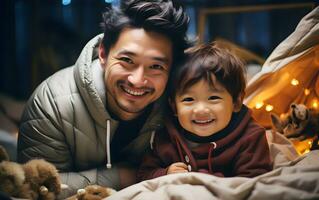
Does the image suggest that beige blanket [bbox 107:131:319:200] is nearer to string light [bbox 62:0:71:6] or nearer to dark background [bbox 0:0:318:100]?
dark background [bbox 0:0:318:100]

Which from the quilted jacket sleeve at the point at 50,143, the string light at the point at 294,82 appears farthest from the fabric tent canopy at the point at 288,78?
the quilted jacket sleeve at the point at 50,143

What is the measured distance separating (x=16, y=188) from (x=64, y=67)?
0.43 meters

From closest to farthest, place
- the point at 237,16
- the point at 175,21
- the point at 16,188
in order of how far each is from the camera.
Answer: the point at 16,188
the point at 175,21
the point at 237,16

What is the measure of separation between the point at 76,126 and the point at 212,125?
366mm

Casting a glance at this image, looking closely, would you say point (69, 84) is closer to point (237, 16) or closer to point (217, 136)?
point (217, 136)

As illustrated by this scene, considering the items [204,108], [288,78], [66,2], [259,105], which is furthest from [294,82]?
[66,2]

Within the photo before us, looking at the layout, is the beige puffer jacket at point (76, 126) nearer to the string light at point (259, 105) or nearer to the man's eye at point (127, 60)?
the man's eye at point (127, 60)

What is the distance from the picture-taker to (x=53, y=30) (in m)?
1.38

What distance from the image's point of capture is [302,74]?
4.54 ft

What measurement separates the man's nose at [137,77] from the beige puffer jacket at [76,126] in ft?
0.31

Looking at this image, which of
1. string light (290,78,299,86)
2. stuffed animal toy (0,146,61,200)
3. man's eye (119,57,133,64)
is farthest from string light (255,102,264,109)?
stuffed animal toy (0,146,61,200)

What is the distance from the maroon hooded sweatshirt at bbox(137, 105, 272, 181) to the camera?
118cm

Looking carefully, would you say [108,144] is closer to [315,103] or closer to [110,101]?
[110,101]

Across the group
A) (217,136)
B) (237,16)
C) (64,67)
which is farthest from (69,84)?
(237,16)
